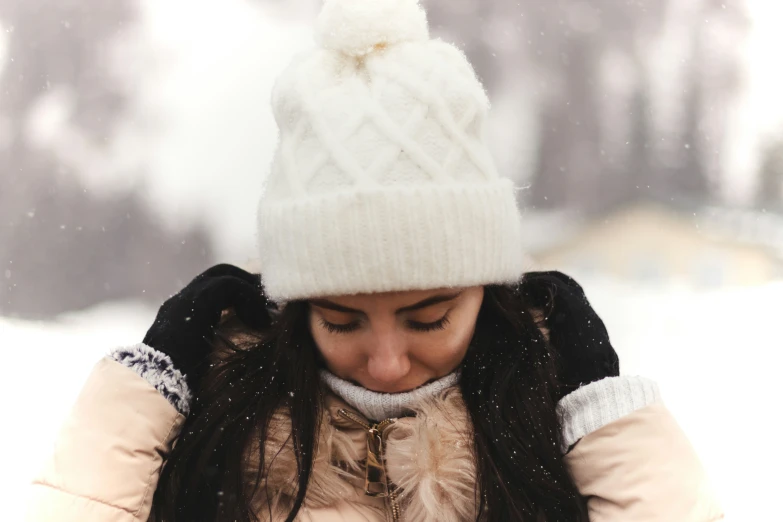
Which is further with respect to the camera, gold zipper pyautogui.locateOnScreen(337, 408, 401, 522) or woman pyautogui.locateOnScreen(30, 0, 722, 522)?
gold zipper pyautogui.locateOnScreen(337, 408, 401, 522)

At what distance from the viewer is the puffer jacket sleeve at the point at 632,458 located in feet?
2.84

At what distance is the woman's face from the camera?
89cm

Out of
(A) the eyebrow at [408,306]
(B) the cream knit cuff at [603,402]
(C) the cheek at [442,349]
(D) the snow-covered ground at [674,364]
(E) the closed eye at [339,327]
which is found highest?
(A) the eyebrow at [408,306]

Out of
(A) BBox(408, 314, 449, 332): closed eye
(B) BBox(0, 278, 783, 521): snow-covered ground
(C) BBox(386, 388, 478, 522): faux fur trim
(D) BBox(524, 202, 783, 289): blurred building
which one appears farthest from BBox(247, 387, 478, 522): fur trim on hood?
(D) BBox(524, 202, 783, 289): blurred building

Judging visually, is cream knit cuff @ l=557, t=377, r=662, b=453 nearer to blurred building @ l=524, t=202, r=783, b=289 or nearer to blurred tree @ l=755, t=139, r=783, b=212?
blurred building @ l=524, t=202, r=783, b=289

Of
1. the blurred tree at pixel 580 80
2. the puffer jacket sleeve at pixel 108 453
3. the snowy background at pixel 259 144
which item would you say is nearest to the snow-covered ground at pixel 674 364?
the snowy background at pixel 259 144

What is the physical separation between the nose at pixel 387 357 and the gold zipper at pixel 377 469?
4.5 inches

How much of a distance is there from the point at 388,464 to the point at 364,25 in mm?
653

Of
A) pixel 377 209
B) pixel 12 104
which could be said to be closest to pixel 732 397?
pixel 377 209

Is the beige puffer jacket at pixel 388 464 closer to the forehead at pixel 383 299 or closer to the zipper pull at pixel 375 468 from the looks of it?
the zipper pull at pixel 375 468

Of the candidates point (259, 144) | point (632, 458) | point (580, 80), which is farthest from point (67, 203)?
point (632, 458)

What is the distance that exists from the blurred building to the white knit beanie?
4.02 feet

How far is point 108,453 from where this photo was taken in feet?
3.03

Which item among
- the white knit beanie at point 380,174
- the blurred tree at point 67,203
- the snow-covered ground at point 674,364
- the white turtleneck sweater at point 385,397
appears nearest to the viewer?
the white knit beanie at point 380,174
